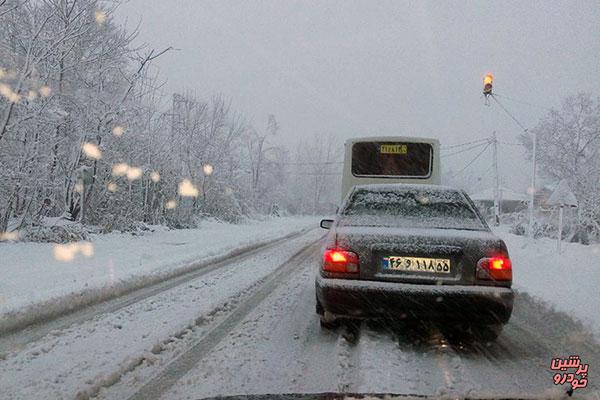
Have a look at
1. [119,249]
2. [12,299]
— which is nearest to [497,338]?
[12,299]

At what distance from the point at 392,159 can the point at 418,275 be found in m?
8.19

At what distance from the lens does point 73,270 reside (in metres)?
7.85

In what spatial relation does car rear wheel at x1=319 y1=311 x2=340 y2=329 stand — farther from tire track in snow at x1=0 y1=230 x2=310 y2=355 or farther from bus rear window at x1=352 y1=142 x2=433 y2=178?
bus rear window at x1=352 y1=142 x2=433 y2=178

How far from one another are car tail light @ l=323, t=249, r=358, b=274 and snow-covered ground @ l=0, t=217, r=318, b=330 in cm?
327

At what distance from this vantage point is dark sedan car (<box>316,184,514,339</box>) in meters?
3.81

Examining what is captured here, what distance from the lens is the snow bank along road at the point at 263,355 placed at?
9.89ft

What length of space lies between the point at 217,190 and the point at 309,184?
130ft

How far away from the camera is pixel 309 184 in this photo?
228 feet

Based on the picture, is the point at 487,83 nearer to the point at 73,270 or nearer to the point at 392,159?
the point at 392,159

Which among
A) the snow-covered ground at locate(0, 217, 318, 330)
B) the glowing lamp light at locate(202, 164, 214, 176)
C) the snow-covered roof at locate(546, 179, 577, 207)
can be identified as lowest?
the snow-covered ground at locate(0, 217, 318, 330)

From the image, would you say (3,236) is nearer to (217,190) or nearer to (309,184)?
(217,190)

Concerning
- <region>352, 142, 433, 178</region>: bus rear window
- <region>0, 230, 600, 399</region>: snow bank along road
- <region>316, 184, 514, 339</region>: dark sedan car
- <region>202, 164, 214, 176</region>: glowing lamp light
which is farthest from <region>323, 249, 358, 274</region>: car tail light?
<region>202, 164, 214, 176</region>: glowing lamp light

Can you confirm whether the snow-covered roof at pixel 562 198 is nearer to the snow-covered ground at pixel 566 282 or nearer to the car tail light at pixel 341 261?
the snow-covered ground at pixel 566 282

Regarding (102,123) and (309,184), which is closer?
(102,123)
